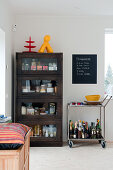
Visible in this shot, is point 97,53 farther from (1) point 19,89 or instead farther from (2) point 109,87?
(1) point 19,89

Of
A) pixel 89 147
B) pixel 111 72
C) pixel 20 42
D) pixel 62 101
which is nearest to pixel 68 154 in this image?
pixel 89 147

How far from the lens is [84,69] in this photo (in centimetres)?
530

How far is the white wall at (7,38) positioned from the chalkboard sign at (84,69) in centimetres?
133

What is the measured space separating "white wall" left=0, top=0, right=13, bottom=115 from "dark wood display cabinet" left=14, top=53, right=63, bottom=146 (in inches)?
7.5

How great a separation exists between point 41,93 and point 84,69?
106cm

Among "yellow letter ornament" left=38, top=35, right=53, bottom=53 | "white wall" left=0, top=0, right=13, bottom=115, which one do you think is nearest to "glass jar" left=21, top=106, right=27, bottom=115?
"white wall" left=0, top=0, right=13, bottom=115

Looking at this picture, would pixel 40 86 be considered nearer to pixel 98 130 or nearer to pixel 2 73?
pixel 2 73

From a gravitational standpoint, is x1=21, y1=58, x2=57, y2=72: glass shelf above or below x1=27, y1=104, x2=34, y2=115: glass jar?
above

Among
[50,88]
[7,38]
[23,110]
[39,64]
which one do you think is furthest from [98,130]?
A: [7,38]

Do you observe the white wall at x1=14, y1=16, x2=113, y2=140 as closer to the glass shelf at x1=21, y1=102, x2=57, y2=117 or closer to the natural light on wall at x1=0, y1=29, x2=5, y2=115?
the glass shelf at x1=21, y1=102, x2=57, y2=117

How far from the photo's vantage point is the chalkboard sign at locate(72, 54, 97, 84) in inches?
208

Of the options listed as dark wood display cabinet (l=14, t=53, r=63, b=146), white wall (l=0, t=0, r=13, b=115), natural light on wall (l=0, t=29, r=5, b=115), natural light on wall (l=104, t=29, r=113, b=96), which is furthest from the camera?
natural light on wall (l=104, t=29, r=113, b=96)

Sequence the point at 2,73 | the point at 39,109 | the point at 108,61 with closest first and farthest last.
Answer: the point at 2,73, the point at 39,109, the point at 108,61

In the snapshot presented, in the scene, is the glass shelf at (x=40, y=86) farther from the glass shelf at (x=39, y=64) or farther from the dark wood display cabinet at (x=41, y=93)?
the glass shelf at (x=39, y=64)
